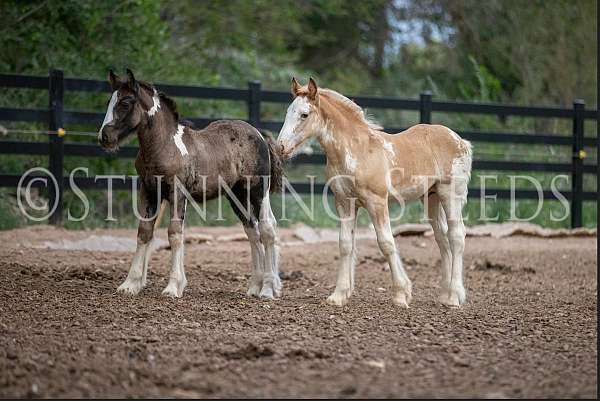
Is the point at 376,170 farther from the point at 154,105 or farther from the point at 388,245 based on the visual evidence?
the point at 154,105

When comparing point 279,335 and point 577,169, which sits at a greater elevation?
point 577,169

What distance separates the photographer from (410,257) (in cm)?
1100

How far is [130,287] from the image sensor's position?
7246 mm

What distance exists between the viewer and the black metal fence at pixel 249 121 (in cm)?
1102

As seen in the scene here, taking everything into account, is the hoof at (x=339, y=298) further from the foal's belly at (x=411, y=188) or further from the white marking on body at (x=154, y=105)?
the white marking on body at (x=154, y=105)

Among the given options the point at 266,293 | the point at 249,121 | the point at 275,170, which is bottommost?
the point at 266,293

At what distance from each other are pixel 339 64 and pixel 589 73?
26.9 ft

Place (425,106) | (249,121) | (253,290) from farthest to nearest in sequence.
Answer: (425,106) < (249,121) < (253,290)

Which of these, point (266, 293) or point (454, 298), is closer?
point (454, 298)

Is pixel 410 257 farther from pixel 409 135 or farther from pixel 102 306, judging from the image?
pixel 102 306

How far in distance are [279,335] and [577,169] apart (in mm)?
9407

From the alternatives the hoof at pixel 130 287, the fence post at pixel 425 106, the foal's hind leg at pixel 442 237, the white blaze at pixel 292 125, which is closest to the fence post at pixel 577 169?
the fence post at pixel 425 106

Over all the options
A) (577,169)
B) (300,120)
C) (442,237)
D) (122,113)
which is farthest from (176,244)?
(577,169)

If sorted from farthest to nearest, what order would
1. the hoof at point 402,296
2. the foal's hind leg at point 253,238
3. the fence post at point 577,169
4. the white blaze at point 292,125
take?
1. the fence post at point 577,169
2. the foal's hind leg at point 253,238
3. the hoof at point 402,296
4. the white blaze at point 292,125
